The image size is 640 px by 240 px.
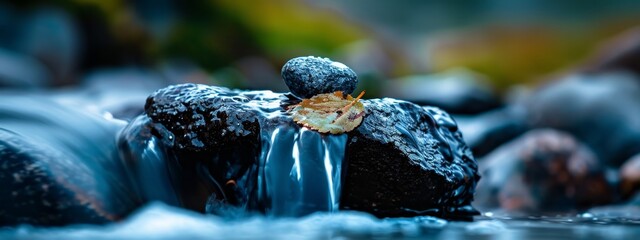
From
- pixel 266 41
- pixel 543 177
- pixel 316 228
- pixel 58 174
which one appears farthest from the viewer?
pixel 266 41

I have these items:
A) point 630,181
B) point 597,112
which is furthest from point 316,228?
point 597,112

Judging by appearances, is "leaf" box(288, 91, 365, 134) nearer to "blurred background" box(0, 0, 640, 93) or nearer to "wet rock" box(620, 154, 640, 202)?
"wet rock" box(620, 154, 640, 202)

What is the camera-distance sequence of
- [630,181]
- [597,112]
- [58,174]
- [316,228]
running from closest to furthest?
[316,228] → [58,174] → [630,181] → [597,112]

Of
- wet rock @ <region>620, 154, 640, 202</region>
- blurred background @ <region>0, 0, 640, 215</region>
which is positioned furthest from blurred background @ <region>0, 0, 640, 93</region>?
wet rock @ <region>620, 154, 640, 202</region>

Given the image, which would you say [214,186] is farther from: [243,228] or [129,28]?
[129,28]

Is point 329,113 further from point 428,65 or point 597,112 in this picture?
Result: point 428,65

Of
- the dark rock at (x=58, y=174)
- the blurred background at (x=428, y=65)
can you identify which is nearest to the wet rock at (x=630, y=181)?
the blurred background at (x=428, y=65)

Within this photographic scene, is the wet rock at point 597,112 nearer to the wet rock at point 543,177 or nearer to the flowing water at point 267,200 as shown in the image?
the wet rock at point 543,177
